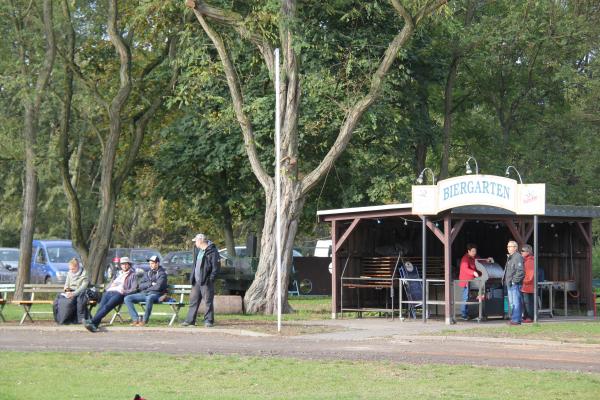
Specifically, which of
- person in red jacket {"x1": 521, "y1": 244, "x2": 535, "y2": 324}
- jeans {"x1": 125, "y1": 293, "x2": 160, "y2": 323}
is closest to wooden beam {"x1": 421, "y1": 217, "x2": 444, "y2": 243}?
person in red jacket {"x1": 521, "y1": 244, "x2": 535, "y2": 324}

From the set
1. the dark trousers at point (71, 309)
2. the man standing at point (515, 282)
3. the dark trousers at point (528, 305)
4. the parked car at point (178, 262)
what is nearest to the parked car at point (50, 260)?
the parked car at point (178, 262)

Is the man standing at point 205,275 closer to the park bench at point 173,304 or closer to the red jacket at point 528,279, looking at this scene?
the park bench at point 173,304

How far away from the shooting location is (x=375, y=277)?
28.4 m

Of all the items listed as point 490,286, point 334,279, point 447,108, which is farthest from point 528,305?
point 447,108

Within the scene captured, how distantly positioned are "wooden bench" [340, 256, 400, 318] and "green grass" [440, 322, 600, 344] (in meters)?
4.51

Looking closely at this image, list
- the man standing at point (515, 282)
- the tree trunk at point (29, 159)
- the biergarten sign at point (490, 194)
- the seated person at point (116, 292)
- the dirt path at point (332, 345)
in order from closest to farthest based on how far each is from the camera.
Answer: the dirt path at point (332, 345), the seated person at point (116, 292), the man standing at point (515, 282), the biergarten sign at point (490, 194), the tree trunk at point (29, 159)

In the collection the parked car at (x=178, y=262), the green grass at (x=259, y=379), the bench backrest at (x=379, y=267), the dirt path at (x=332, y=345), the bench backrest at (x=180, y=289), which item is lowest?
the green grass at (x=259, y=379)

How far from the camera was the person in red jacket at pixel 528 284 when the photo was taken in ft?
82.3

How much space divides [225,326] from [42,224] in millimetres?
47739

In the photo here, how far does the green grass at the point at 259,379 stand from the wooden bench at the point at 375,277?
37.0ft

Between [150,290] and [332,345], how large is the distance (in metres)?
5.59

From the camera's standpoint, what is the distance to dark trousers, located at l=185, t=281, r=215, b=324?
23250 millimetres

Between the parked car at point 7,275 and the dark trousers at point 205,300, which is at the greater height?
the parked car at point 7,275

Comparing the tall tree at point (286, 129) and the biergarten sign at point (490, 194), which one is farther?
the tall tree at point (286, 129)
